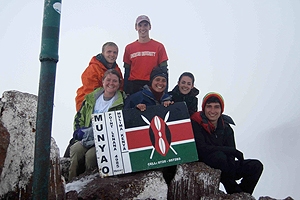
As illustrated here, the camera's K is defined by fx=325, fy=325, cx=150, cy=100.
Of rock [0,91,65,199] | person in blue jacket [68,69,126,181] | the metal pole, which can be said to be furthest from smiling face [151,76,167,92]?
the metal pole

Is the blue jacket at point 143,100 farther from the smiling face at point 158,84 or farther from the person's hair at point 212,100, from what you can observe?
the person's hair at point 212,100

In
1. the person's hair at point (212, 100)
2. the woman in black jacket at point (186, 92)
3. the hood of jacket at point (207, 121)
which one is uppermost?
the woman in black jacket at point (186, 92)

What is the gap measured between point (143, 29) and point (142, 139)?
2.65 m

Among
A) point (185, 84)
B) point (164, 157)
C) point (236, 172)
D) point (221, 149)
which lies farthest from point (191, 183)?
point (185, 84)

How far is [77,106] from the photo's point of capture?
18.7 feet

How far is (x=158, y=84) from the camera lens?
5164mm

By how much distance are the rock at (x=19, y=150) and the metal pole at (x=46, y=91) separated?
0.88 metres

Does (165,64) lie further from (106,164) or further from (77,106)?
(106,164)

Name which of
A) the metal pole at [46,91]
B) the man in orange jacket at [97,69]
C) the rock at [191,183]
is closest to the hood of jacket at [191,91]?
the man in orange jacket at [97,69]

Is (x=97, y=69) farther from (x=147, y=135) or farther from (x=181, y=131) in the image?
(x=181, y=131)

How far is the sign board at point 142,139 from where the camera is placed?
4.18 metres

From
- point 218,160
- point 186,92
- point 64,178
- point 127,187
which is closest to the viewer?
point 127,187

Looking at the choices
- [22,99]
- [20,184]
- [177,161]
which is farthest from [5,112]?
[177,161]

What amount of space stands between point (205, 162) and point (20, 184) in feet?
8.36
